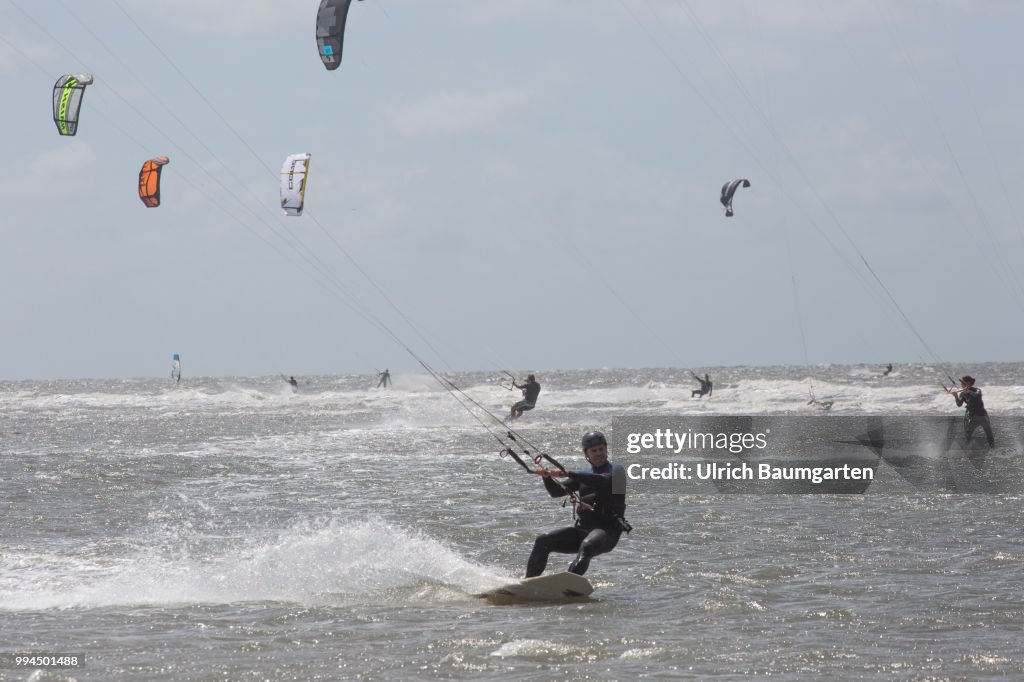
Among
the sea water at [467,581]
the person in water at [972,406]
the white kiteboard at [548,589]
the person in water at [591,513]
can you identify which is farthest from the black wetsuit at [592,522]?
the person in water at [972,406]

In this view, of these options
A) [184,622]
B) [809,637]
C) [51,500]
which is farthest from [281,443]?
[809,637]

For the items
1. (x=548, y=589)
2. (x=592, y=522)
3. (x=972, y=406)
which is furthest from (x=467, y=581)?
(x=972, y=406)

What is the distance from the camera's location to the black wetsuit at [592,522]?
8125 mm

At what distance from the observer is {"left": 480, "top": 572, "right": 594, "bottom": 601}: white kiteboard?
7.98 metres

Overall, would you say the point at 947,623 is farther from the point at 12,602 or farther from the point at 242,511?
the point at 242,511

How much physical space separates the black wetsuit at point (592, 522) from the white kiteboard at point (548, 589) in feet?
0.42

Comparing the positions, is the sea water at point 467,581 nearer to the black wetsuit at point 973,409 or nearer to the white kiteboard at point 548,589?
the white kiteboard at point 548,589

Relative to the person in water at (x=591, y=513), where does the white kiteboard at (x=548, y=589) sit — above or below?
below

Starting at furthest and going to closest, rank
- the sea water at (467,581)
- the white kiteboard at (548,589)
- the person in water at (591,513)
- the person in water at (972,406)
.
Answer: the person in water at (972,406) → the person in water at (591,513) → the white kiteboard at (548,589) → the sea water at (467,581)

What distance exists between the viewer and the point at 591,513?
27.0 ft

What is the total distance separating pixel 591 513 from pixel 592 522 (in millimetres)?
66

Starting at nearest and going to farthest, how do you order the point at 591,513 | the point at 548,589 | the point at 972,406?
the point at 548,589 → the point at 591,513 → the point at 972,406

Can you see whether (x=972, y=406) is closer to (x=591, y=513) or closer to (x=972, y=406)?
(x=972, y=406)

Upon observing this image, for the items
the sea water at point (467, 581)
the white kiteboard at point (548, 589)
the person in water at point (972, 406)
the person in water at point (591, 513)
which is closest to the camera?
the sea water at point (467, 581)
